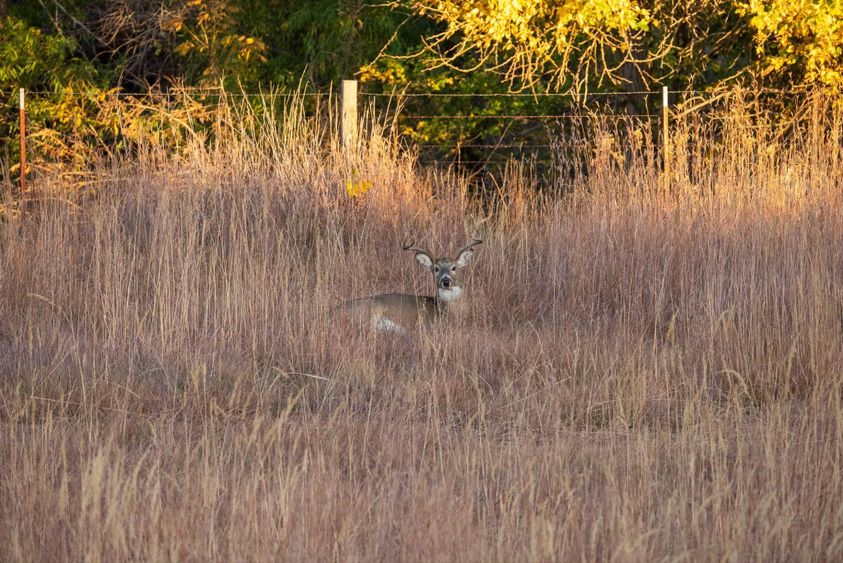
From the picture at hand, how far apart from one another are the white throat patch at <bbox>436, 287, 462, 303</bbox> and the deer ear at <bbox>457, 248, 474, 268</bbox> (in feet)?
1.10

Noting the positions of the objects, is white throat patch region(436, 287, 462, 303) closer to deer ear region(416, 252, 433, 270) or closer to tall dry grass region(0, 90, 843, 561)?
tall dry grass region(0, 90, 843, 561)

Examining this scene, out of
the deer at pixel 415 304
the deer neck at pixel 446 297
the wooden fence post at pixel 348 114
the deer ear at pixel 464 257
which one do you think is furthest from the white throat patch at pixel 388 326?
the wooden fence post at pixel 348 114

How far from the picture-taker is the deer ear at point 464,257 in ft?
28.6

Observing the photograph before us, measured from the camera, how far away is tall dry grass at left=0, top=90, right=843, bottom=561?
3.95 metres

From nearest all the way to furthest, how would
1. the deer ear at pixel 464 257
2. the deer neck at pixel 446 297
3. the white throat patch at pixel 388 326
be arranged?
the white throat patch at pixel 388 326, the deer neck at pixel 446 297, the deer ear at pixel 464 257

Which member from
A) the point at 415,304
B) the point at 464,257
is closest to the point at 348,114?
the point at 464,257

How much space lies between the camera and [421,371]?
6.24 meters

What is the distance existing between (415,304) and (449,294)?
1.22 ft

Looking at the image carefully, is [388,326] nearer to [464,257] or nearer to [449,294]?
[449,294]

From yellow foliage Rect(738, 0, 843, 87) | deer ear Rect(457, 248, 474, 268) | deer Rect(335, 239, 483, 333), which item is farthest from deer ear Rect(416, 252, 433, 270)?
yellow foliage Rect(738, 0, 843, 87)

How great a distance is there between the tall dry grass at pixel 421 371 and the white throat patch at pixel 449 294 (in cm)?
18

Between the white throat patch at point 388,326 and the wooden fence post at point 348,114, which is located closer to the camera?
the white throat patch at point 388,326

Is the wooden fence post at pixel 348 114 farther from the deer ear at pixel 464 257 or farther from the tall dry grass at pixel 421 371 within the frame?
the deer ear at pixel 464 257

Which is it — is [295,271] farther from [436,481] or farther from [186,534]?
[186,534]
